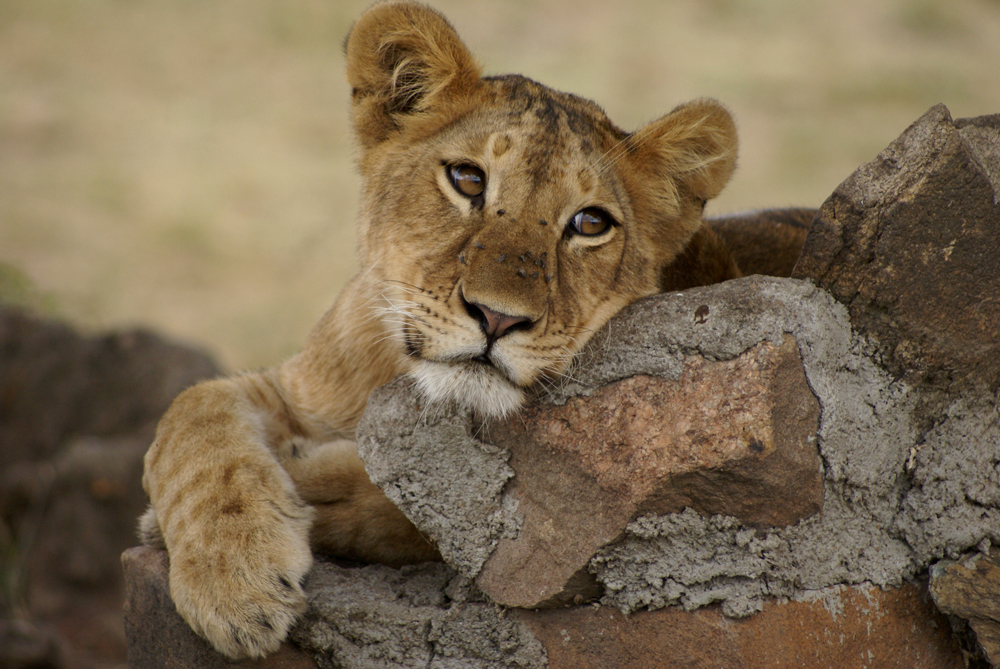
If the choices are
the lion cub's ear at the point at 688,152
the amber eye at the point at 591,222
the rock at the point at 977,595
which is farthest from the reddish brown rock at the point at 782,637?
the lion cub's ear at the point at 688,152

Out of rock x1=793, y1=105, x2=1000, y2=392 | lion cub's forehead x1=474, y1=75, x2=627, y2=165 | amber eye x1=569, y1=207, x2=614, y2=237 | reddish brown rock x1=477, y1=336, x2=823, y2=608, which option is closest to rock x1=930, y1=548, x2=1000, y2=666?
reddish brown rock x1=477, y1=336, x2=823, y2=608

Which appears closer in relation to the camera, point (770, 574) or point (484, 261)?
point (770, 574)

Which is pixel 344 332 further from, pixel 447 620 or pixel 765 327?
pixel 765 327

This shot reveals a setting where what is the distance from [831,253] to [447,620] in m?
1.59

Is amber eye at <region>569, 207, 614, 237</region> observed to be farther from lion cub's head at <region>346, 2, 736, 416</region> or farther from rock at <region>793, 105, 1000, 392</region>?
rock at <region>793, 105, 1000, 392</region>

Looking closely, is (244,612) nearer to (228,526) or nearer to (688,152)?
(228,526)

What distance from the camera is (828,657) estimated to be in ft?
7.86

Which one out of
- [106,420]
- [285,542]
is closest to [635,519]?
[285,542]

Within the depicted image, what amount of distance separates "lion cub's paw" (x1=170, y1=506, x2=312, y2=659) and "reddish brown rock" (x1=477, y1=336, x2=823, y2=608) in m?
0.60

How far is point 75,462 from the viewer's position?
6727 mm

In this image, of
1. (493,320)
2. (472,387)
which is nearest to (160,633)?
(472,387)

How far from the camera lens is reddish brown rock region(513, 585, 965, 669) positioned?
240 centimetres

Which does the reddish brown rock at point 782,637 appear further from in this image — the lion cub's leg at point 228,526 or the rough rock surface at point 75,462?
the rough rock surface at point 75,462

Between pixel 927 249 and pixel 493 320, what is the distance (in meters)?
1.23
